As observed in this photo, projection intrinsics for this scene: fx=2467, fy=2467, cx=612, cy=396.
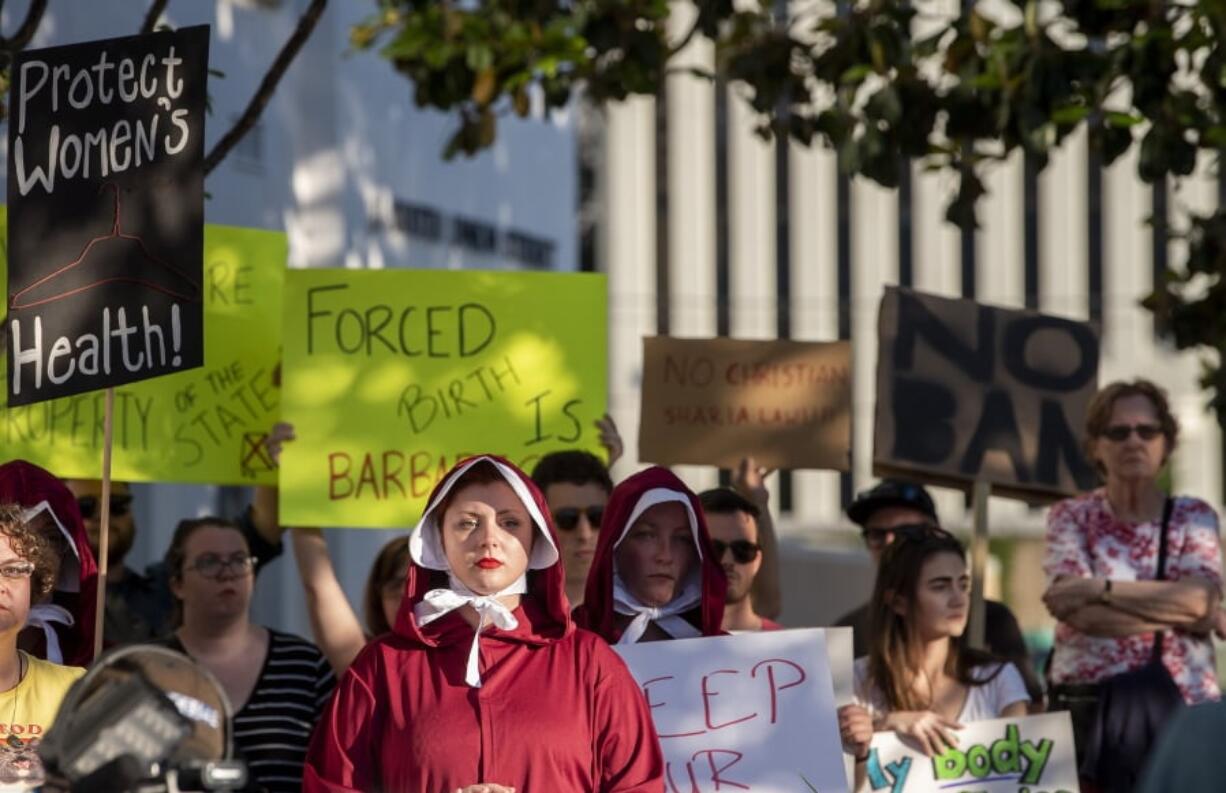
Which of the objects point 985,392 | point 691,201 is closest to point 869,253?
point 691,201

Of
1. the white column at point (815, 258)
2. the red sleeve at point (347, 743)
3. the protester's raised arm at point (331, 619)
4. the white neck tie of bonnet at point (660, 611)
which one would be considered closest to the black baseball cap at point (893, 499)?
the protester's raised arm at point (331, 619)

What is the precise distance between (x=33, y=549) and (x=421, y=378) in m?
2.45

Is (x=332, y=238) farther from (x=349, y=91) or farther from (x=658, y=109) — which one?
(x=658, y=109)

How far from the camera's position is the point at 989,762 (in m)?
6.13

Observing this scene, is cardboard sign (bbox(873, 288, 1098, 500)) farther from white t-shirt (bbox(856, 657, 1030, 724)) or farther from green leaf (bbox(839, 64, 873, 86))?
green leaf (bbox(839, 64, 873, 86))

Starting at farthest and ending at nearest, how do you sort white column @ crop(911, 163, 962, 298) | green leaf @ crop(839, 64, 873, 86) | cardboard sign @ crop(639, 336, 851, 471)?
white column @ crop(911, 163, 962, 298) → green leaf @ crop(839, 64, 873, 86) → cardboard sign @ crop(639, 336, 851, 471)

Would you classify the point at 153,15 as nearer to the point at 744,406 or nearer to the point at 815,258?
the point at 744,406

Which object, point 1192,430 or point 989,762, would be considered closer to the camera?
point 989,762

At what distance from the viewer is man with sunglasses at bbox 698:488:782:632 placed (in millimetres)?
6391

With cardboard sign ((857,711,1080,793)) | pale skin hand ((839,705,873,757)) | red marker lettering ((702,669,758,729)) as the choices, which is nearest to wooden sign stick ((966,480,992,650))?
cardboard sign ((857,711,1080,793))

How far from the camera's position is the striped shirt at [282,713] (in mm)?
5984

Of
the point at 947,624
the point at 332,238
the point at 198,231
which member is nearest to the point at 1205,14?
the point at 947,624

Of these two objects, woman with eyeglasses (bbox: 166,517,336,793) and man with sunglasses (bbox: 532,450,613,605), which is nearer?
woman with eyeglasses (bbox: 166,517,336,793)

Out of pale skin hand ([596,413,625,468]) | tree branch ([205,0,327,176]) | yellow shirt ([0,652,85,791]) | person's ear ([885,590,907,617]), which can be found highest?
tree branch ([205,0,327,176])
